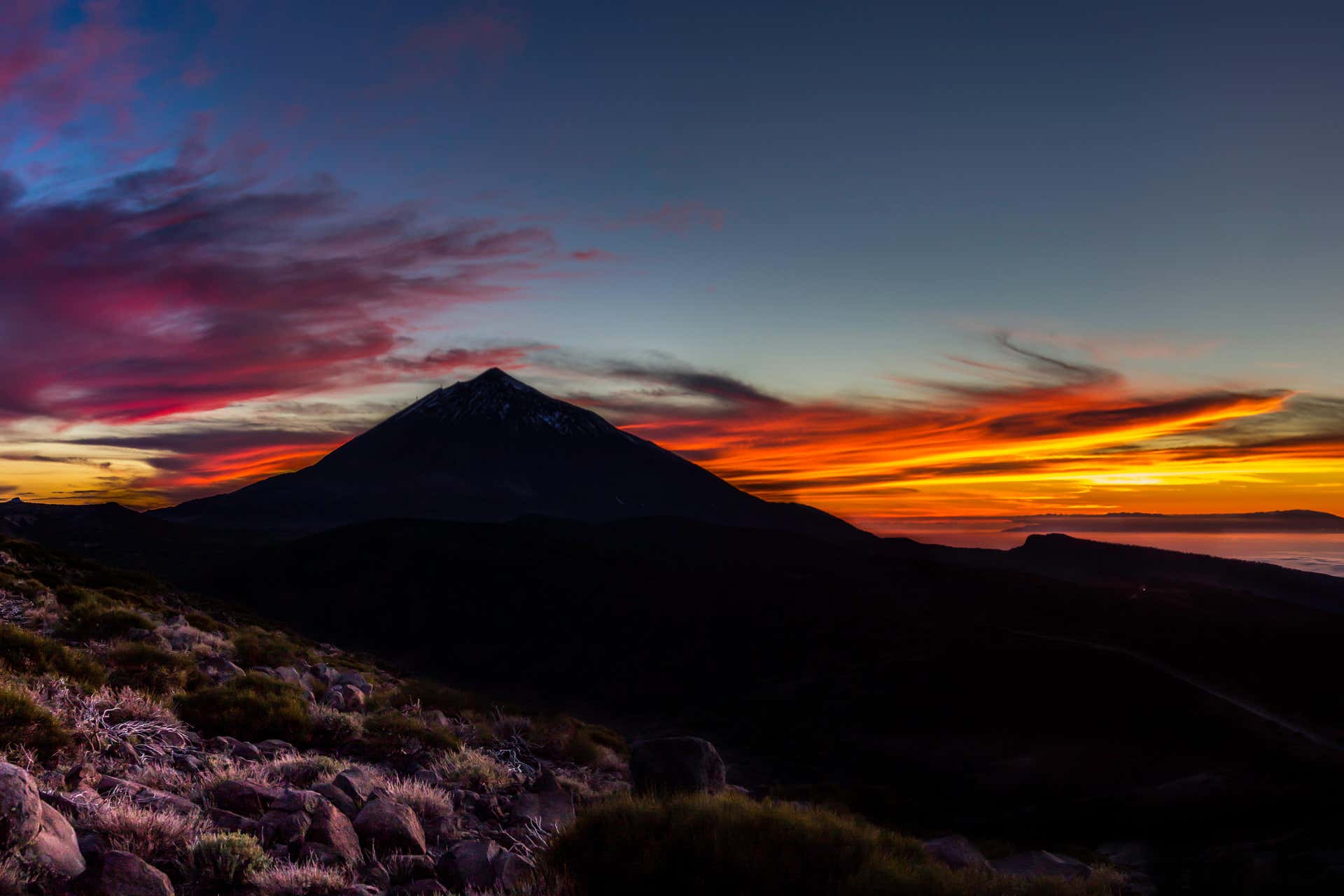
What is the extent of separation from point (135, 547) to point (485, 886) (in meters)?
130

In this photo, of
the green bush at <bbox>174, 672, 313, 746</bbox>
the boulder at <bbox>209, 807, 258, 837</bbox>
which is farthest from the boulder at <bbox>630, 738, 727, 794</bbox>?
the boulder at <bbox>209, 807, 258, 837</bbox>

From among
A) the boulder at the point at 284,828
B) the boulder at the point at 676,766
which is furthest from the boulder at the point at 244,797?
the boulder at the point at 676,766

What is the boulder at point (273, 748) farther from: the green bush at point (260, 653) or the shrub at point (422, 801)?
the green bush at point (260, 653)

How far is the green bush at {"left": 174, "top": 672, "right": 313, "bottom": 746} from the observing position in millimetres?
9250

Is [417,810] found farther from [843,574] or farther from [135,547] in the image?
[135,547]

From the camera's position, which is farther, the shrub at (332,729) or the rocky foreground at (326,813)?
the shrub at (332,729)

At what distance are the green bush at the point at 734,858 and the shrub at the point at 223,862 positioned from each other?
2131 millimetres

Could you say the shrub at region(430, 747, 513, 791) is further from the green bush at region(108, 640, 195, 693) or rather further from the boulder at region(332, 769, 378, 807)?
the green bush at region(108, 640, 195, 693)

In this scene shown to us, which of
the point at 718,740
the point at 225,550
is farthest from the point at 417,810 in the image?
the point at 225,550

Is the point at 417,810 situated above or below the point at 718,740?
above

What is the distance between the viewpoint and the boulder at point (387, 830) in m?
6.09

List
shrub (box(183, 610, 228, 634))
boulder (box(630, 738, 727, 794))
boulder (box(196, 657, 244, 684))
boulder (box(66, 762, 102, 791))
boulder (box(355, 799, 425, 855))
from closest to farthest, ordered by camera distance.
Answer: boulder (box(66, 762, 102, 791)), boulder (box(355, 799, 425, 855)), boulder (box(630, 738, 727, 794)), boulder (box(196, 657, 244, 684)), shrub (box(183, 610, 228, 634))

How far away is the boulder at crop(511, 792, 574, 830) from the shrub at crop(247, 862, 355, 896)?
2977mm

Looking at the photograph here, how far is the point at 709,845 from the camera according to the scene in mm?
5746
